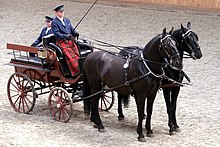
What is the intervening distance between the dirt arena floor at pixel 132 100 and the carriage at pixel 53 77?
0.16m

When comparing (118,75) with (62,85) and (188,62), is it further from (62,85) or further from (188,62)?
(188,62)

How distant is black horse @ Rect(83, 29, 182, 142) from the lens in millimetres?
6191

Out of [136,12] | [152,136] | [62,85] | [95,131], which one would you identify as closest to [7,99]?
[62,85]

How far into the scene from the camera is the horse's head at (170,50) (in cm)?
610

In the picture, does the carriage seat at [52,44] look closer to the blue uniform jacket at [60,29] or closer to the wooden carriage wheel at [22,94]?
the blue uniform jacket at [60,29]

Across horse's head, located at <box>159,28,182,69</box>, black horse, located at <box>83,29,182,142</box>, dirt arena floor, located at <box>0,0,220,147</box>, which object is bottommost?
dirt arena floor, located at <box>0,0,220,147</box>

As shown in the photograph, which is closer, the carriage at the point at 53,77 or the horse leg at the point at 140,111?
the horse leg at the point at 140,111

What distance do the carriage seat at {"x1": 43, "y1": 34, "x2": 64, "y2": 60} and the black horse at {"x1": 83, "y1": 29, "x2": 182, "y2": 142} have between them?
422mm

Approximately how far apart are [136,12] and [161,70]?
686 cm

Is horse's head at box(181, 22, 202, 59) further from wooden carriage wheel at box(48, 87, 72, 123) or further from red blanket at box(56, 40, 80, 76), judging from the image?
wooden carriage wheel at box(48, 87, 72, 123)

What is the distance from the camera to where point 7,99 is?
27.4 feet

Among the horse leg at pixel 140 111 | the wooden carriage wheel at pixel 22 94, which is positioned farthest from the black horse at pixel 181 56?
the wooden carriage wheel at pixel 22 94

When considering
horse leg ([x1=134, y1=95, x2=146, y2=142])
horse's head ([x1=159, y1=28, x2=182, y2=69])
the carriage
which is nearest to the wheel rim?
the carriage

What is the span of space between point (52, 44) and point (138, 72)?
4.75 feet
